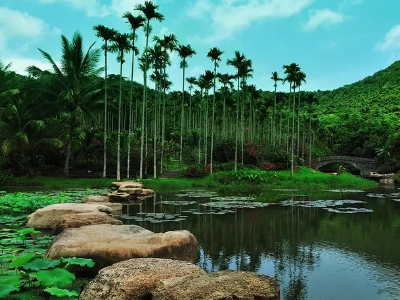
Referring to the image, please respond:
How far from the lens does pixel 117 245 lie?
750 cm

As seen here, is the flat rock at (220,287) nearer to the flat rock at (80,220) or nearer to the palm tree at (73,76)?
the flat rock at (80,220)

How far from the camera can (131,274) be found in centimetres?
583

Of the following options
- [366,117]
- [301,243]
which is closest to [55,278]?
[301,243]

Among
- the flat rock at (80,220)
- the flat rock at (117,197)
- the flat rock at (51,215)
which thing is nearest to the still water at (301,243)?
the flat rock at (80,220)

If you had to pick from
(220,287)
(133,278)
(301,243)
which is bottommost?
(301,243)

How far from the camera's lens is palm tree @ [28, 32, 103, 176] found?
32.8m

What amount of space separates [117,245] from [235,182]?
28056 mm

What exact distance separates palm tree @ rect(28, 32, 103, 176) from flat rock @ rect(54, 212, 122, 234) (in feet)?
73.8

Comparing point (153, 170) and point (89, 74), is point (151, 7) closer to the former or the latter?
point (89, 74)

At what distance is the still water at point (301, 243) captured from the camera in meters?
7.09

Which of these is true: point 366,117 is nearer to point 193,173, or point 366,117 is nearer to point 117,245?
point 193,173

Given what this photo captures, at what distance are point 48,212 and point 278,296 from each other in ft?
28.4

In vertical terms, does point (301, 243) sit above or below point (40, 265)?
below

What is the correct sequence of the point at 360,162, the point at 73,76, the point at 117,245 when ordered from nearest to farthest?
the point at 117,245 < the point at 73,76 < the point at 360,162
